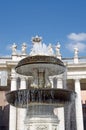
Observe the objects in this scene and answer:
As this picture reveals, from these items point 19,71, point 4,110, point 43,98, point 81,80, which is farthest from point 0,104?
point 43,98

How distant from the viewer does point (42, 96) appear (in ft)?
55.0

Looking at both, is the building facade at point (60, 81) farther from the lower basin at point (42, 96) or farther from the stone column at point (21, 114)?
the lower basin at point (42, 96)

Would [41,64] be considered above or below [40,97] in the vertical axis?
above

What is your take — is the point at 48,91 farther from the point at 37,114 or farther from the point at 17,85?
the point at 17,85

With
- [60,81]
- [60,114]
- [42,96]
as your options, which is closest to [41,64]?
[42,96]

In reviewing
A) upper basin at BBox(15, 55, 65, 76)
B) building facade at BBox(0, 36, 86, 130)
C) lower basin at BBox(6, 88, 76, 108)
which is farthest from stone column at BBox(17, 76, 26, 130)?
lower basin at BBox(6, 88, 76, 108)

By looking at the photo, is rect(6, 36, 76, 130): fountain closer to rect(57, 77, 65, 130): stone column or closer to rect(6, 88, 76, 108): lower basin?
rect(6, 88, 76, 108): lower basin

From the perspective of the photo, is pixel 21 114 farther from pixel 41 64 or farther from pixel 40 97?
pixel 40 97

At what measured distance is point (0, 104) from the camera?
55969 millimetres

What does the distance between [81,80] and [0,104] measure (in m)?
18.4

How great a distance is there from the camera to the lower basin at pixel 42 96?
54.9 feet

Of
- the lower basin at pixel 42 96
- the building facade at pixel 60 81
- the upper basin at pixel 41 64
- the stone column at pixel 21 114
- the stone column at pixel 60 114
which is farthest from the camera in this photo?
the building facade at pixel 60 81

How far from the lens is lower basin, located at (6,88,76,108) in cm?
1672

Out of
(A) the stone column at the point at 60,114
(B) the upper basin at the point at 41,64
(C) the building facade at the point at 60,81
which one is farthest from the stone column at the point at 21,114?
(B) the upper basin at the point at 41,64
